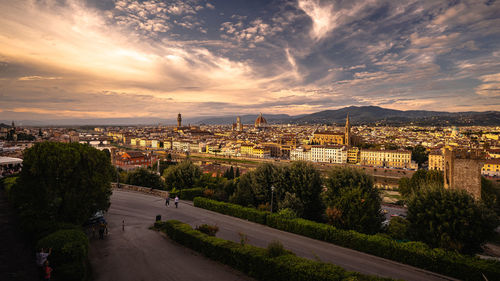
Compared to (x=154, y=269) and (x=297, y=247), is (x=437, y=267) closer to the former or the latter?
(x=297, y=247)

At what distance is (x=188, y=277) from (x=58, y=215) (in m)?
5.89

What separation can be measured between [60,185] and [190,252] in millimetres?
5460

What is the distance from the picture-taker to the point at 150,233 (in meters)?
10.6

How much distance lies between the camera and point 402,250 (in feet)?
27.0

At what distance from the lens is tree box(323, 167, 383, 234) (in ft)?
36.0

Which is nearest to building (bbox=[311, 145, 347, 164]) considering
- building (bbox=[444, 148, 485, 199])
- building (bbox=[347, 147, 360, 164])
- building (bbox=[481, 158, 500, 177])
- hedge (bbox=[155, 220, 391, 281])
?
building (bbox=[347, 147, 360, 164])

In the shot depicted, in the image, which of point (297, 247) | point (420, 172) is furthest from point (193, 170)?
point (420, 172)

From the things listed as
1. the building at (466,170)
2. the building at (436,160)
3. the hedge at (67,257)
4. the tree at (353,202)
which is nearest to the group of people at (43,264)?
the hedge at (67,257)

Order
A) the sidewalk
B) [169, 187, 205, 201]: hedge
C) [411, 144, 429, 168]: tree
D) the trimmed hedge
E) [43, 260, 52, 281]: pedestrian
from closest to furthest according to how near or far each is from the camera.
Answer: [43, 260, 52, 281]: pedestrian < the sidewalk < the trimmed hedge < [169, 187, 205, 201]: hedge < [411, 144, 429, 168]: tree

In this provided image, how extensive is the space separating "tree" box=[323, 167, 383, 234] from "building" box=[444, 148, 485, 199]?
24.7 feet

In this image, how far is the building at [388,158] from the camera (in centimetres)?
6769

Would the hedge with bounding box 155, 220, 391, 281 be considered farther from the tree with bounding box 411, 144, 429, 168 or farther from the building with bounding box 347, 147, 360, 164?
the tree with bounding box 411, 144, 429, 168

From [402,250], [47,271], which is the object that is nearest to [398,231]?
[402,250]

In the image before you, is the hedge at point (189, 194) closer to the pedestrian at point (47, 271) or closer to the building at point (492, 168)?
the pedestrian at point (47, 271)
